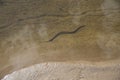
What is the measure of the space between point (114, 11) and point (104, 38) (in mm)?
172

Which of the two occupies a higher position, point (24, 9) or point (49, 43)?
point (24, 9)

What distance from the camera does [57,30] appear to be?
1254 mm

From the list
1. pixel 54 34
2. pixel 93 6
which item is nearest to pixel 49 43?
pixel 54 34

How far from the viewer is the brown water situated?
1.20m

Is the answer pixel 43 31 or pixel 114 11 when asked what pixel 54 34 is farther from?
pixel 114 11

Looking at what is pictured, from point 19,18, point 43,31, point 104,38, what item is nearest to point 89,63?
point 104,38

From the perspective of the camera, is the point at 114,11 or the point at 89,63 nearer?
the point at 89,63

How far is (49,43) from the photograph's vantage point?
4.04 feet

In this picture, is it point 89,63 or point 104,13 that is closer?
point 89,63

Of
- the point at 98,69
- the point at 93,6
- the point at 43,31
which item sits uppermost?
the point at 93,6

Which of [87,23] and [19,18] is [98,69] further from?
[19,18]

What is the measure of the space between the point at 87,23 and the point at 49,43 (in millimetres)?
245

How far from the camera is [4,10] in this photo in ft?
4.10

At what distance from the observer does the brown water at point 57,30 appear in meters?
1.20
